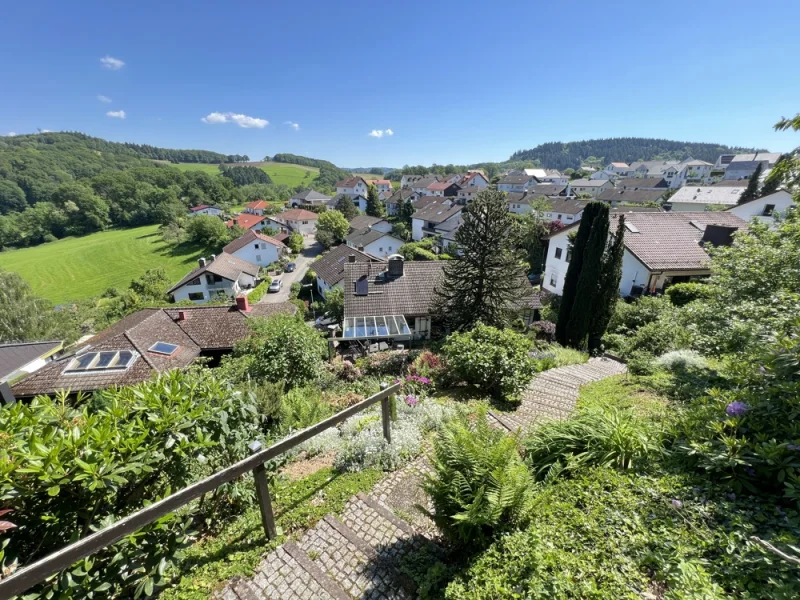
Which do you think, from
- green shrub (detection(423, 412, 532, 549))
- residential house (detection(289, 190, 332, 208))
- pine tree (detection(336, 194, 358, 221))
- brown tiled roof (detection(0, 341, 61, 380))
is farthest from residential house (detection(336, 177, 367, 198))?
green shrub (detection(423, 412, 532, 549))

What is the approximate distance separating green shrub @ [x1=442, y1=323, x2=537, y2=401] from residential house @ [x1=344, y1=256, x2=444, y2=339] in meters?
10.2

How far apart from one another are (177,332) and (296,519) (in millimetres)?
20021

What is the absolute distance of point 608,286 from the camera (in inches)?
647

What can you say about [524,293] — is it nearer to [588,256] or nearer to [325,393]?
[588,256]

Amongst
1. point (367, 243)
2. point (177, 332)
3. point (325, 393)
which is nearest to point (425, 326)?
point (325, 393)

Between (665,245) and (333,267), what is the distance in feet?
90.9

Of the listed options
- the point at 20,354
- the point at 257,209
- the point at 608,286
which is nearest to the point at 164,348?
the point at 20,354

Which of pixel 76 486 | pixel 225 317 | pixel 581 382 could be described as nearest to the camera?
pixel 76 486

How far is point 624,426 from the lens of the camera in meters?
4.13

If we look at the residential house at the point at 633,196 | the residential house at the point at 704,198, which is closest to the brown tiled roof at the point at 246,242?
the residential house at the point at 704,198

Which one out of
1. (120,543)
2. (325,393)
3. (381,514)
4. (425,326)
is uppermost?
(120,543)

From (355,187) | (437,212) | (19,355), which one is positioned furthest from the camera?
(355,187)

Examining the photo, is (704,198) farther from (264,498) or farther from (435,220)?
(264,498)

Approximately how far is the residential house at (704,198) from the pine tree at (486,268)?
48.0m
